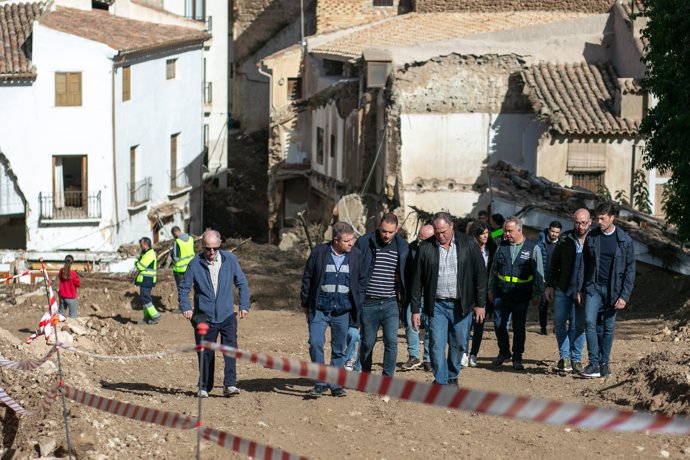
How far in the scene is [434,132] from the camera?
27719 millimetres

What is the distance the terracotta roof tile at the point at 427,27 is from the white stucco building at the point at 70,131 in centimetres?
610

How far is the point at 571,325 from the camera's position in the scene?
41.5 ft

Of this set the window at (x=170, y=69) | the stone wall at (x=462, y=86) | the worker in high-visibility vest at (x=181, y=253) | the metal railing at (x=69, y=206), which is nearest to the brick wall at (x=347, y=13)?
the window at (x=170, y=69)

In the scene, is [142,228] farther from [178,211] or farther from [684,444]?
[684,444]

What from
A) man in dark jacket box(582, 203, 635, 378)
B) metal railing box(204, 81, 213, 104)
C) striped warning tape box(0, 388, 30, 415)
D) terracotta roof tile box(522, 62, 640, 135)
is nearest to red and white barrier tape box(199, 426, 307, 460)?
striped warning tape box(0, 388, 30, 415)

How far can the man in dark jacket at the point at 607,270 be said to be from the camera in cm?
1193

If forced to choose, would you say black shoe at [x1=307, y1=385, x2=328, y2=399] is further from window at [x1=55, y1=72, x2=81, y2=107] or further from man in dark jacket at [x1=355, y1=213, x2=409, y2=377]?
window at [x1=55, y1=72, x2=81, y2=107]

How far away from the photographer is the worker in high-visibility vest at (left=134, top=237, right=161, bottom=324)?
1911 cm

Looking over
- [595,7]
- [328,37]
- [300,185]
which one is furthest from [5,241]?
[595,7]

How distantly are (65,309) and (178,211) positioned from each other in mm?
20472

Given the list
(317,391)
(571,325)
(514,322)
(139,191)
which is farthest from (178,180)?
(317,391)

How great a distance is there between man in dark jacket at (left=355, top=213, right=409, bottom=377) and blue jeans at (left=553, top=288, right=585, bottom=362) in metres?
1.94

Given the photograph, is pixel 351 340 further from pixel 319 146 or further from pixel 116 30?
pixel 116 30

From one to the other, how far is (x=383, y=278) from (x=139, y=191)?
2559 cm
